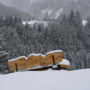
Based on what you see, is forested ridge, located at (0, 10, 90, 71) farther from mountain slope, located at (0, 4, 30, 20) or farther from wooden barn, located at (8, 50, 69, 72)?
mountain slope, located at (0, 4, 30, 20)

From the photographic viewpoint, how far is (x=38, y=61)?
24.5 feet

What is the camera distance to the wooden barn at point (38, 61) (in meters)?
7.20

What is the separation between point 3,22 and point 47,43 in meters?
35.4

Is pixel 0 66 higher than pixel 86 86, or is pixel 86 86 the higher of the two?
pixel 86 86

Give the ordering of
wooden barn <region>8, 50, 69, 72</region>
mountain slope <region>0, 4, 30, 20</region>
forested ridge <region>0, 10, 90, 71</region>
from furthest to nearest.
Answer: mountain slope <region>0, 4, 30, 20</region> < forested ridge <region>0, 10, 90, 71</region> < wooden barn <region>8, 50, 69, 72</region>

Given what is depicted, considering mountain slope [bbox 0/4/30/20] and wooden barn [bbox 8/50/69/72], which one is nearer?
wooden barn [bbox 8/50/69/72]

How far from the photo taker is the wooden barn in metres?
7.20

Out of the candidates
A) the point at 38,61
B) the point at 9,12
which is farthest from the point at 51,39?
the point at 9,12

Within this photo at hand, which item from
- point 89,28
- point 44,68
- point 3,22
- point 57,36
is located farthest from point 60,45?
point 44,68

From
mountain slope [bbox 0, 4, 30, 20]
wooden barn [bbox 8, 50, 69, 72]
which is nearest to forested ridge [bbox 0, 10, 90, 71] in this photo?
wooden barn [bbox 8, 50, 69, 72]

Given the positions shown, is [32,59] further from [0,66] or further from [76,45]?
[76,45]

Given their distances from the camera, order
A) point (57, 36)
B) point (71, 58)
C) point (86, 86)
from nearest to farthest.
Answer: point (86, 86), point (71, 58), point (57, 36)

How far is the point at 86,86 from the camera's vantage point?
392cm

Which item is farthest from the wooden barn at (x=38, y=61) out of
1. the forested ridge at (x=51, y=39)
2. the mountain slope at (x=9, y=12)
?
the mountain slope at (x=9, y=12)
